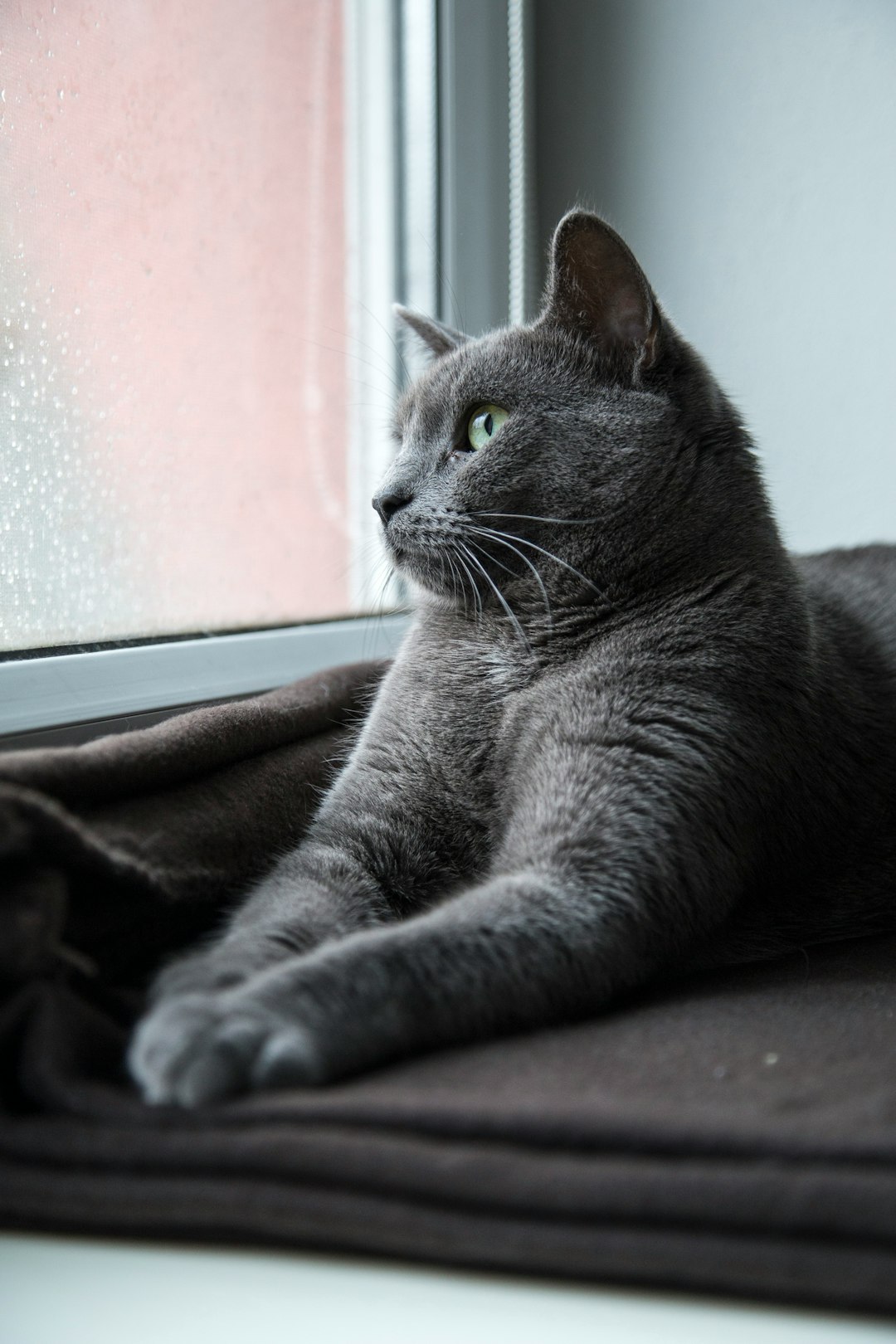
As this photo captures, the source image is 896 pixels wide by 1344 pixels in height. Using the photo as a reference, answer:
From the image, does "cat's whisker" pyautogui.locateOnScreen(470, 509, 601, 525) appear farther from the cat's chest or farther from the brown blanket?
the brown blanket

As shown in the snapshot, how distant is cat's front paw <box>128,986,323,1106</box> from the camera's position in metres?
0.61

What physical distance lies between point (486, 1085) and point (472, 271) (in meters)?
1.50

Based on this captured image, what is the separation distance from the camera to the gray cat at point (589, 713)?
0.78 meters

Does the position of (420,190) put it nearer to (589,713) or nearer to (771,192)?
(771,192)

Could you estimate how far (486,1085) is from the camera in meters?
0.62


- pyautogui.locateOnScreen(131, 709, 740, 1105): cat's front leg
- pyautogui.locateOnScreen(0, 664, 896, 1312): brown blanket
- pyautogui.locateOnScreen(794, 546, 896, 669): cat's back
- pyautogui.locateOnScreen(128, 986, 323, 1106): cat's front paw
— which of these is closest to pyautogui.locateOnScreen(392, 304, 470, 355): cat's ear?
pyautogui.locateOnScreen(794, 546, 896, 669): cat's back

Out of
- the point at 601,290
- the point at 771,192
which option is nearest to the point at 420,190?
the point at 771,192

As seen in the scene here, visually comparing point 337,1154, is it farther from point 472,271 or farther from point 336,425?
point 472,271

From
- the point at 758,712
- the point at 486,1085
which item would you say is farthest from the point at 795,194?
the point at 486,1085

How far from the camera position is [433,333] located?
50.4 inches

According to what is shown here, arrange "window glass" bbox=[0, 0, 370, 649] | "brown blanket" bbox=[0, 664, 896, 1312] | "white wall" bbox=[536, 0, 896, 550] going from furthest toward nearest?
"white wall" bbox=[536, 0, 896, 550]
"window glass" bbox=[0, 0, 370, 649]
"brown blanket" bbox=[0, 664, 896, 1312]

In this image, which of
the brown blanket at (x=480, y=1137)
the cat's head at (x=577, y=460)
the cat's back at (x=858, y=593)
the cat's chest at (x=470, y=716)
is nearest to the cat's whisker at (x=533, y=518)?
the cat's head at (x=577, y=460)

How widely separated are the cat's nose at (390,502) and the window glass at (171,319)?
387 millimetres

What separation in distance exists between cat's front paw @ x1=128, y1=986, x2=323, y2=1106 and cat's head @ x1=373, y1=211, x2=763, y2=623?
0.48 m
